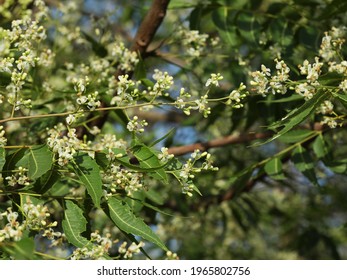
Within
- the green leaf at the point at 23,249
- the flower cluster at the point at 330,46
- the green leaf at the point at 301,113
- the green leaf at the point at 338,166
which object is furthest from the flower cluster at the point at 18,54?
the green leaf at the point at 338,166

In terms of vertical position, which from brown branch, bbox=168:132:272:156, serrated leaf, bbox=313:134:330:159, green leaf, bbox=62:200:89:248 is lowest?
brown branch, bbox=168:132:272:156

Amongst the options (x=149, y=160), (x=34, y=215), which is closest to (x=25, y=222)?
(x=34, y=215)

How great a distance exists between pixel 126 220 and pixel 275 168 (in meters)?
1.13

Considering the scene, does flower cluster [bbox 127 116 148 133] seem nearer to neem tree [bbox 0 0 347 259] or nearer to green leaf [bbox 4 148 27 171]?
neem tree [bbox 0 0 347 259]

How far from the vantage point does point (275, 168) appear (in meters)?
3.03

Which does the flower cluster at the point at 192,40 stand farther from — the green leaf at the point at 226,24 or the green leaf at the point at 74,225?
the green leaf at the point at 74,225

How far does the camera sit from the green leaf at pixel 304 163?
2986mm

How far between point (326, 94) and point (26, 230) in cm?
106

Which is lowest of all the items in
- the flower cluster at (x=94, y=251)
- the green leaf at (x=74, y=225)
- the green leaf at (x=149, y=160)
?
the green leaf at (x=74, y=225)

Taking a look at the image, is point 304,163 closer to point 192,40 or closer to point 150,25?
point 192,40

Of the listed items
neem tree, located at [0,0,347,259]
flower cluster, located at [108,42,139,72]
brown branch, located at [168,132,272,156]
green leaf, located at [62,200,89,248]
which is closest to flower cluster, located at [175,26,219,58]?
neem tree, located at [0,0,347,259]

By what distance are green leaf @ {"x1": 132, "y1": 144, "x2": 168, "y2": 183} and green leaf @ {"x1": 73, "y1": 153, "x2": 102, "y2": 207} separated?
0.17 metres

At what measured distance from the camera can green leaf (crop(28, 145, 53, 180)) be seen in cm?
200
